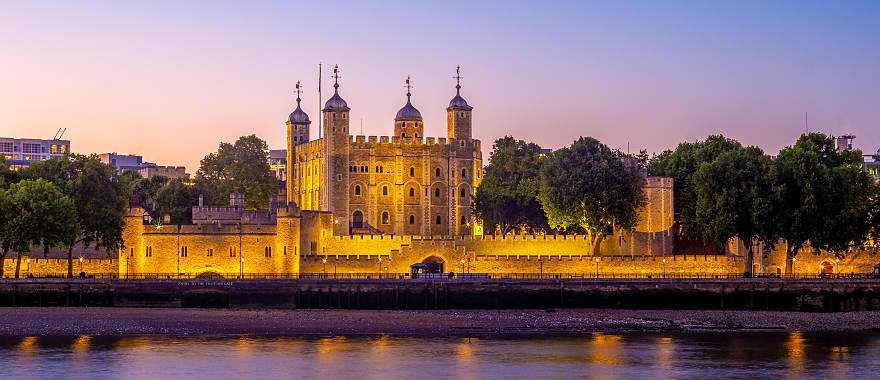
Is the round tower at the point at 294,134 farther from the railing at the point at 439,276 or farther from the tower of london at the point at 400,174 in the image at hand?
the railing at the point at 439,276

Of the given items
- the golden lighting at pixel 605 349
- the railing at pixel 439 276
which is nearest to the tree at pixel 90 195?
the railing at pixel 439 276

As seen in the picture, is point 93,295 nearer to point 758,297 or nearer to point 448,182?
point 758,297

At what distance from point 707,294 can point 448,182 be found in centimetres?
3973

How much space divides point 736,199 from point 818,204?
4539mm

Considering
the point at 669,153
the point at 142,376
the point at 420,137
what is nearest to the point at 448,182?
the point at 420,137

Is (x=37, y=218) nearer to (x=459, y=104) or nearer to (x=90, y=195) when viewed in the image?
(x=90, y=195)

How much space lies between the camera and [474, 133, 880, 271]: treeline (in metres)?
91.6

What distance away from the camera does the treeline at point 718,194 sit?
9162 cm

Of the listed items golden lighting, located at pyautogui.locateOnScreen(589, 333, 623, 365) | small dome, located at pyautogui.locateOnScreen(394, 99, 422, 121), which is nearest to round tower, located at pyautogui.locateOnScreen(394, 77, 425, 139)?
small dome, located at pyautogui.locateOnScreen(394, 99, 422, 121)

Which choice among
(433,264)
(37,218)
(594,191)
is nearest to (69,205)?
(37,218)

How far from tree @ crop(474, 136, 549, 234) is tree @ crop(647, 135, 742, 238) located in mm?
10154

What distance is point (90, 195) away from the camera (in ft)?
315

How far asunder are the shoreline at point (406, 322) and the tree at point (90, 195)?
461 inches

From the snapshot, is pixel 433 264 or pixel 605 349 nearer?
pixel 605 349
